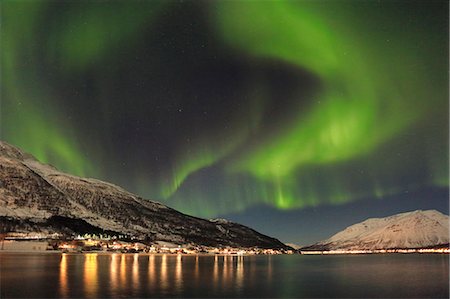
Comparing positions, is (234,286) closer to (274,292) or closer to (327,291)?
(274,292)

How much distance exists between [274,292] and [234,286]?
1044 cm

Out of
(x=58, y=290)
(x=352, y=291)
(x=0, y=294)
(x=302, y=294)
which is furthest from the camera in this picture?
(x=352, y=291)

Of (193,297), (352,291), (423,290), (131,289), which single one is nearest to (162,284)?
(131,289)

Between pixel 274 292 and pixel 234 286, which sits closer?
pixel 274 292

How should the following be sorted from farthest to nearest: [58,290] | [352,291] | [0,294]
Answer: [352,291] < [58,290] < [0,294]

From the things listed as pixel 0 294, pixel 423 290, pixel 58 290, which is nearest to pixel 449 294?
pixel 423 290

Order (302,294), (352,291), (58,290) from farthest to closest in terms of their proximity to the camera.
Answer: (352,291) → (302,294) → (58,290)

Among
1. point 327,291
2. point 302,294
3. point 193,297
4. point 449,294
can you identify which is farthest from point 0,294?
point 449,294

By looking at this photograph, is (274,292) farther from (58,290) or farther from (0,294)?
(0,294)

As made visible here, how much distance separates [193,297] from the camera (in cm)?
6881

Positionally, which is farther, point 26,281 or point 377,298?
point 26,281

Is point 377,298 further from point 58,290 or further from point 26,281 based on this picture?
point 26,281

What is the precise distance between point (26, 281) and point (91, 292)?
73.8ft

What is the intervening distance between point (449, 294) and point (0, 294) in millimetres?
70679
